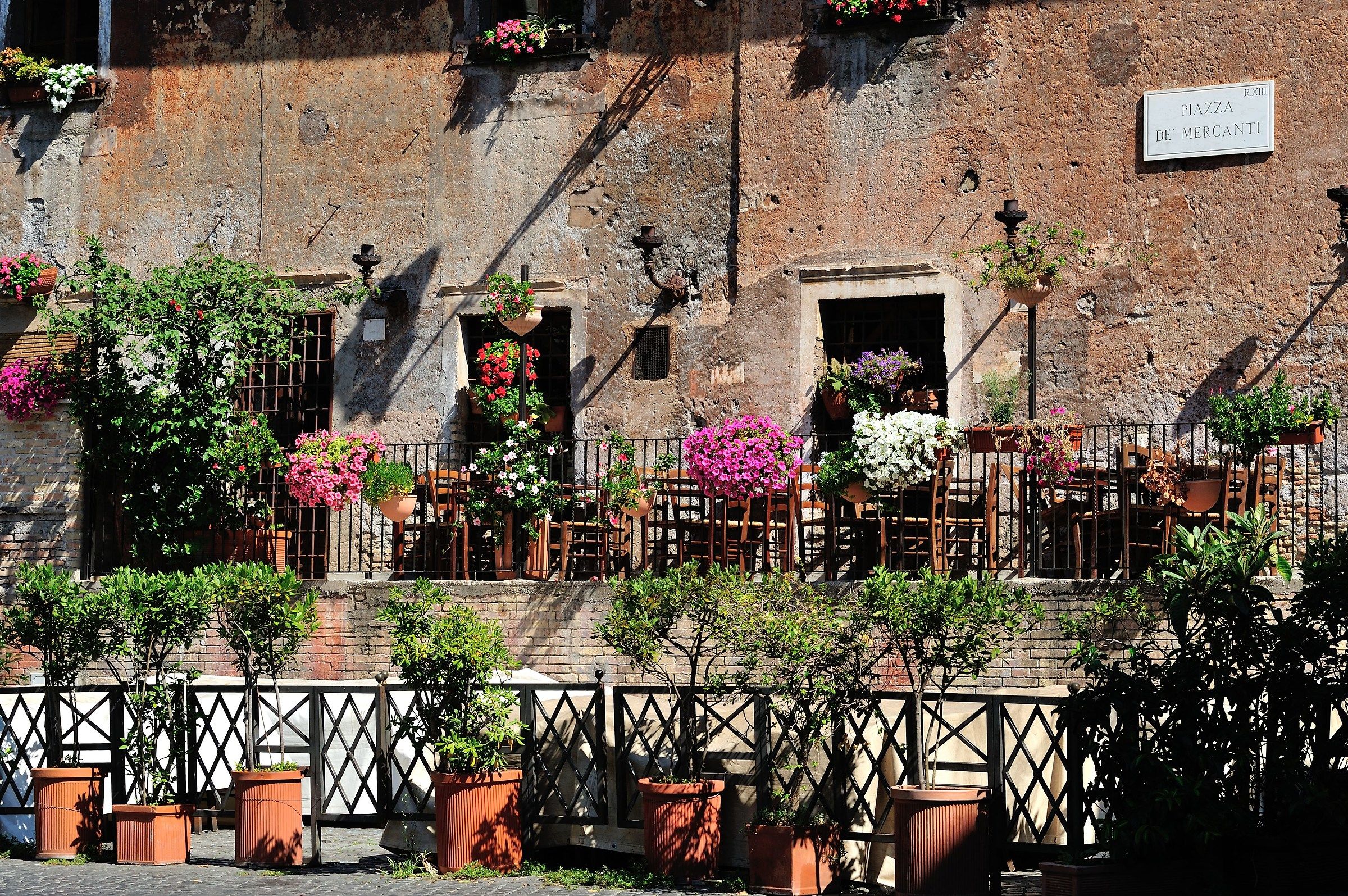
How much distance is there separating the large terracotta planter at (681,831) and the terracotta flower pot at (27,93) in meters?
9.52

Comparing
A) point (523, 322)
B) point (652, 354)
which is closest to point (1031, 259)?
point (652, 354)

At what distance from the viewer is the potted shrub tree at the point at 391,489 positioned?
1226 centimetres

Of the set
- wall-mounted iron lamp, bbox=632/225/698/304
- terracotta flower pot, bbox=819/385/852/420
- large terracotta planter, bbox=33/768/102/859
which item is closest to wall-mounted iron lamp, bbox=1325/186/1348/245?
terracotta flower pot, bbox=819/385/852/420

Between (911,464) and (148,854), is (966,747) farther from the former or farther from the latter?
(148,854)

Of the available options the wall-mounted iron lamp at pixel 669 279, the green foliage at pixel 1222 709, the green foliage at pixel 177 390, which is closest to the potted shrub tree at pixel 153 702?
the green foliage at pixel 177 390

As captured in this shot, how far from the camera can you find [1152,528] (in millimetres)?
10711

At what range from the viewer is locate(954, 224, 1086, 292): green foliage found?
11.9 metres

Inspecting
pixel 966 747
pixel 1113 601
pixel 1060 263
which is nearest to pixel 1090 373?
pixel 1060 263

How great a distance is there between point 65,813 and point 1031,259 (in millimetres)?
7313

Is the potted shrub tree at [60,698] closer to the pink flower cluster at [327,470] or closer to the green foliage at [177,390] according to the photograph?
the pink flower cluster at [327,470]

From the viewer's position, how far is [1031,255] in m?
11.9

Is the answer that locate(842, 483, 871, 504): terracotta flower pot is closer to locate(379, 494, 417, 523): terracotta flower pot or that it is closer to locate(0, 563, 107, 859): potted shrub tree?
locate(379, 494, 417, 523): terracotta flower pot

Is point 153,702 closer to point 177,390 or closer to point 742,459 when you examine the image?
point 742,459

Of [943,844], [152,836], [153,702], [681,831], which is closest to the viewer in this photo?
[943,844]
